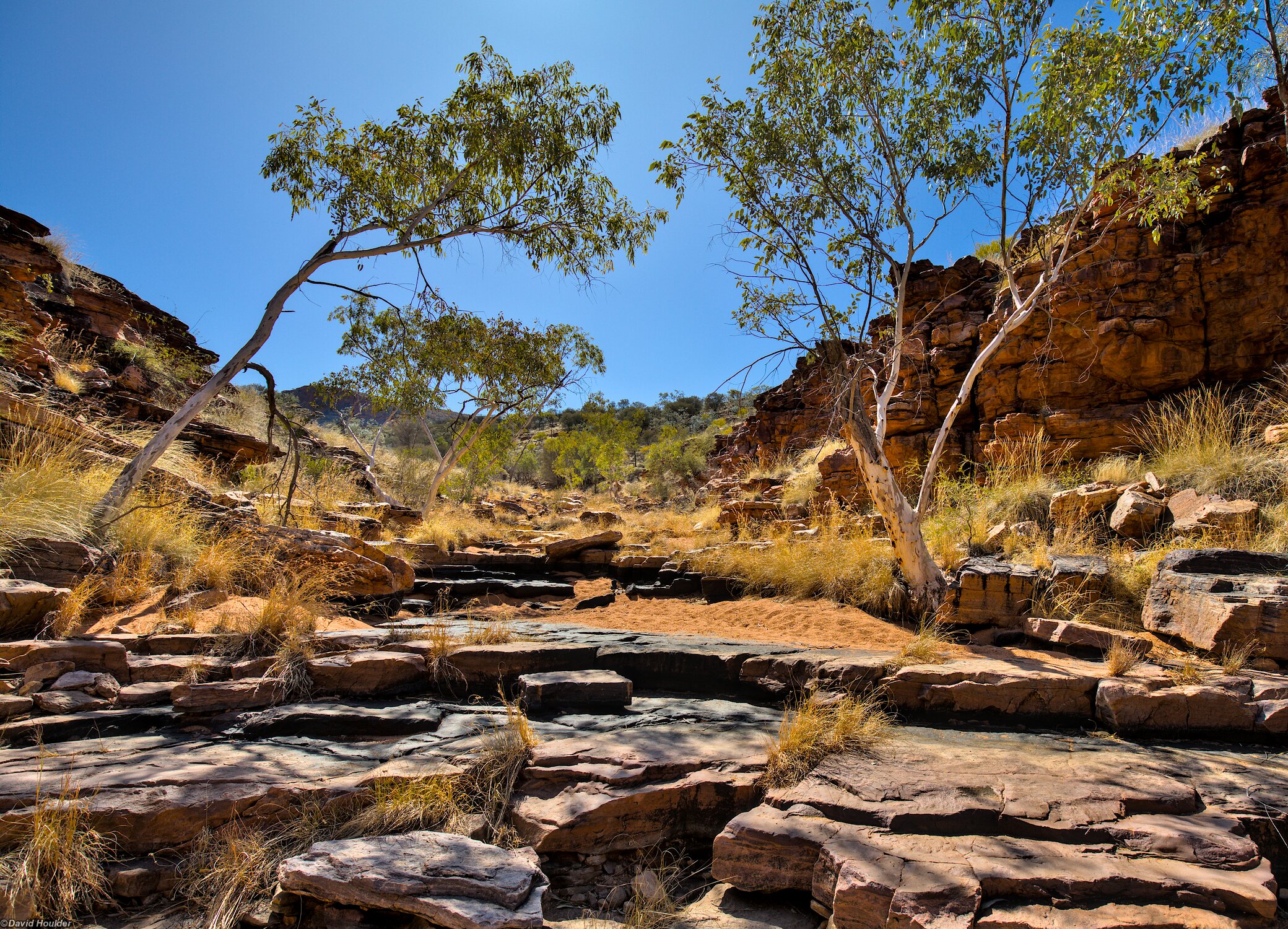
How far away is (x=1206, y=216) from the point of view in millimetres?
10328

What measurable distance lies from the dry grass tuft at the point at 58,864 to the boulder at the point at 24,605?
229 cm

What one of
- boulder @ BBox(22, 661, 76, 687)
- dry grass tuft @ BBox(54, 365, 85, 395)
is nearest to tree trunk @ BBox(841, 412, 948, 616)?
boulder @ BBox(22, 661, 76, 687)

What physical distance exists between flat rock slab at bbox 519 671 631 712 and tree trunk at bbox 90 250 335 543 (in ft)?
15.1

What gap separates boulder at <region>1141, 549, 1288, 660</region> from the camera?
15.2 ft

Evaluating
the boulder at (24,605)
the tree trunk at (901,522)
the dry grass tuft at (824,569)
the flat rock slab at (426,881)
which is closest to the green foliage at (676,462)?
the dry grass tuft at (824,569)

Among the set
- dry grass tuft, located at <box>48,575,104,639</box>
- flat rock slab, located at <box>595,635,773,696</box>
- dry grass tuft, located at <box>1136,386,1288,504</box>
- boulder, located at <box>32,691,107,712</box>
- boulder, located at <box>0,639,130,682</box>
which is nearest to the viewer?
boulder, located at <box>32,691,107,712</box>

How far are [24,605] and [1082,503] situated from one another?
11.2 meters

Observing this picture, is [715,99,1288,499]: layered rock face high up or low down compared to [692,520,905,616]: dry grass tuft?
up

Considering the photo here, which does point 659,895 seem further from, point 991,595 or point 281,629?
point 991,595

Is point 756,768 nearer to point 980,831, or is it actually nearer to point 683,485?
point 980,831

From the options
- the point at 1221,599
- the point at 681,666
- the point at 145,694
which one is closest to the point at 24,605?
the point at 145,694

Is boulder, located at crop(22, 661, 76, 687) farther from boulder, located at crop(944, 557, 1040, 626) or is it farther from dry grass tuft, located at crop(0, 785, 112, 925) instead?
boulder, located at crop(944, 557, 1040, 626)

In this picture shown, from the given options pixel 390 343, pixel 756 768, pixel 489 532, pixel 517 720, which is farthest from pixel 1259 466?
pixel 390 343

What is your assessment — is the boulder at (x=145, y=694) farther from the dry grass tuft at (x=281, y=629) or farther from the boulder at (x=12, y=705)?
the dry grass tuft at (x=281, y=629)
